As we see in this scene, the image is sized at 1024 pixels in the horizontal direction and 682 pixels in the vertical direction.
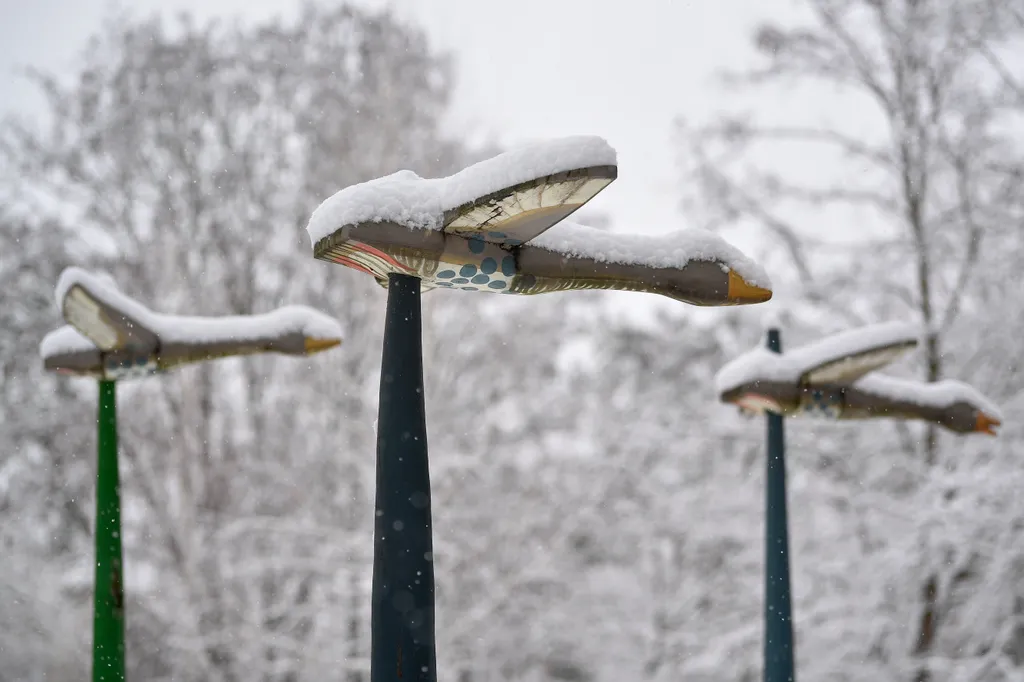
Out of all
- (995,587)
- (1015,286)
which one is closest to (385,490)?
(995,587)

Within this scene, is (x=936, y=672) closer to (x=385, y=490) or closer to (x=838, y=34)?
(x=838, y=34)

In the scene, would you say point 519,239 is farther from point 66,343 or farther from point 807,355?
point 66,343

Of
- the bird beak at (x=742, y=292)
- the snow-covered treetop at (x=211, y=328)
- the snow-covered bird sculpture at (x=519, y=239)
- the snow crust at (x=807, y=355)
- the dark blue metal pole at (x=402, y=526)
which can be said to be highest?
the snow-covered bird sculpture at (x=519, y=239)

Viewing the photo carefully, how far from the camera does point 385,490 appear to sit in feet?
6.52

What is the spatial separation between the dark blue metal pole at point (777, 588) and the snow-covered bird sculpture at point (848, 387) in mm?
264

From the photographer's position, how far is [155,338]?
11.0 feet

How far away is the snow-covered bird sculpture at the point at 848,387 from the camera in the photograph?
325 cm

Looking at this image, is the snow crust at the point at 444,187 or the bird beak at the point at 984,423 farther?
the bird beak at the point at 984,423

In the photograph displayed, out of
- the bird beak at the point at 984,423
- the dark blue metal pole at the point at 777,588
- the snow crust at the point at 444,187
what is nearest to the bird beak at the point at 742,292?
the snow crust at the point at 444,187

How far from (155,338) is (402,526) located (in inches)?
70.5

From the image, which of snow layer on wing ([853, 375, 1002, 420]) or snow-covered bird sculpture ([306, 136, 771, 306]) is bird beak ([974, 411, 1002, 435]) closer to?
snow layer on wing ([853, 375, 1002, 420])

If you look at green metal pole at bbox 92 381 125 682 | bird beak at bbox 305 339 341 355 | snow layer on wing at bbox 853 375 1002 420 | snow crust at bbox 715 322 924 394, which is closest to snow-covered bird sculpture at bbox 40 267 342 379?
bird beak at bbox 305 339 341 355

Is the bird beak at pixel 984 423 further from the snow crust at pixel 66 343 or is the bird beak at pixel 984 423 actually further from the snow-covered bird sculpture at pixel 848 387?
the snow crust at pixel 66 343

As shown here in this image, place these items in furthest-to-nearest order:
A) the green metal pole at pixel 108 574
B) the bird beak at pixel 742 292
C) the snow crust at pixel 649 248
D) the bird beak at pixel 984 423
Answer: the bird beak at pixel 984 423 < the green metal pole at pixel 108 574 < the bird beak at pixel 742 292 < the snow crust at pixel 649 248
